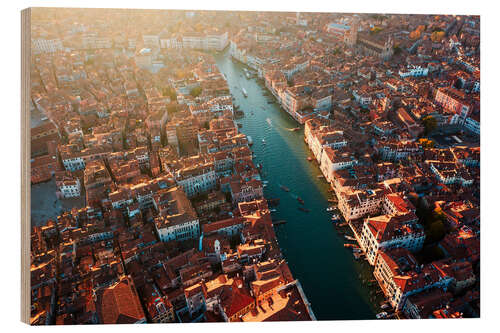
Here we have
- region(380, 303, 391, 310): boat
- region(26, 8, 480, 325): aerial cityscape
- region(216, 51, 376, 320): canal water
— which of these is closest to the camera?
region(26, 8, 480, 325): aerial cityscape

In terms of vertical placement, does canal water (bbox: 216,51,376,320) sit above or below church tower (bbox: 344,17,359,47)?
below

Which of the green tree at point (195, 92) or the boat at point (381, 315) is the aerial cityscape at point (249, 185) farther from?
the green tree at point (195, 92)

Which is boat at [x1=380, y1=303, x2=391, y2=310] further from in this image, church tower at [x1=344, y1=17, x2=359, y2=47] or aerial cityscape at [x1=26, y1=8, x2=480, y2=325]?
church tower at [x1=344, y1=17, x2=359, y2=47]

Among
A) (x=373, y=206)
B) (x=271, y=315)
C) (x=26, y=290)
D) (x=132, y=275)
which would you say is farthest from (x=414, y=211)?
(x=26, y=290)

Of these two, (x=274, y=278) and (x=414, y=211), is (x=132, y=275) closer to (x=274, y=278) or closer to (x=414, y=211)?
(x=274, y=278)

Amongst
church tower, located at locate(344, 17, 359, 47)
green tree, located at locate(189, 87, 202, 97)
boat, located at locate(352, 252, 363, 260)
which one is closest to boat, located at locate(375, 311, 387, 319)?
boat, located at locate(352, 252, 363, 260)

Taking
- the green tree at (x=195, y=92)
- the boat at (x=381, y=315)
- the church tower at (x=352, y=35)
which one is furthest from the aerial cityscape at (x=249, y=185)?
the church tower at (x=352, y=35)

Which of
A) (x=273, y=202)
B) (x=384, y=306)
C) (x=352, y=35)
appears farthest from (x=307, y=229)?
(x=352, y=35)

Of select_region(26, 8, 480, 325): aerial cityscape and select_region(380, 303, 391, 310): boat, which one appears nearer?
select_region(26, 8, 480, 325): aerial cityscape
